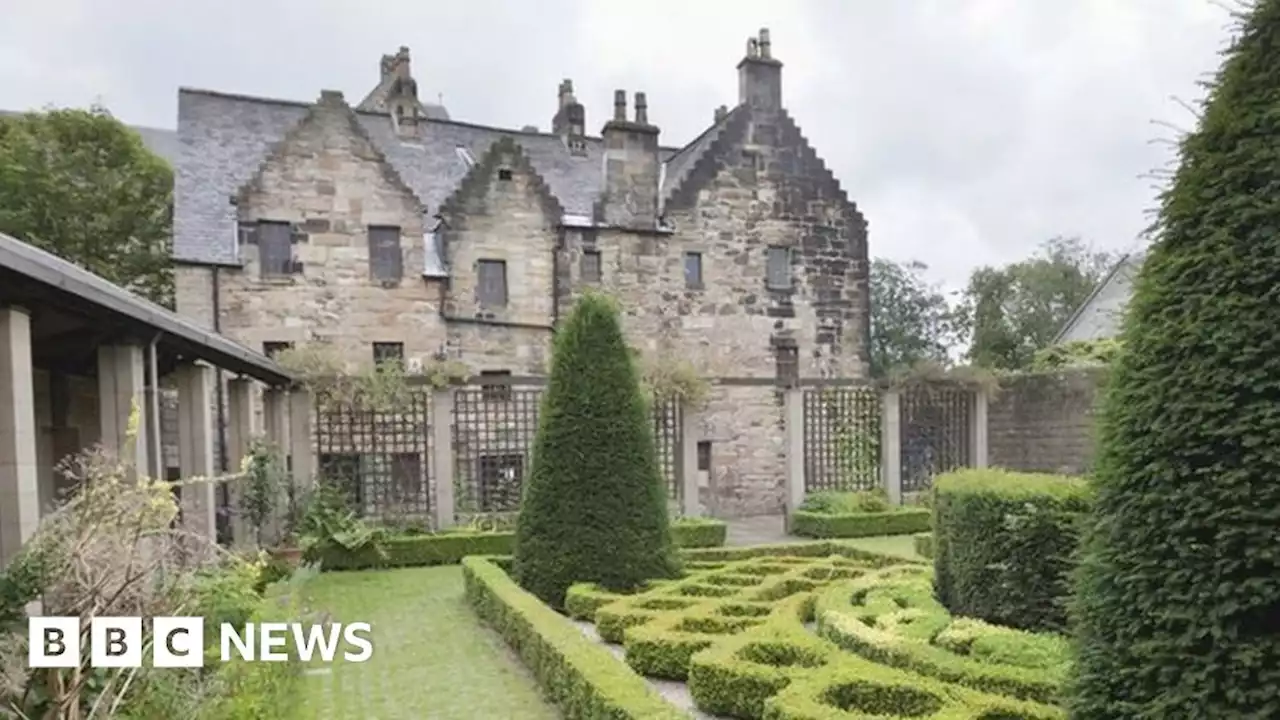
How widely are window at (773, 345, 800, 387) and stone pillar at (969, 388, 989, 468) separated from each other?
4.32m

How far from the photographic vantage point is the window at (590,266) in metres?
18.3

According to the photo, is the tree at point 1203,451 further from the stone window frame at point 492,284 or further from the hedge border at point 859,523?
the stone window frame at point 492,284

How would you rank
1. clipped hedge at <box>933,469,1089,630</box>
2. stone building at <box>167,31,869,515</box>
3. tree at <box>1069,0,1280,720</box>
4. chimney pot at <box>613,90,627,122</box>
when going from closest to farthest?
1. tree at <box>1069,0,1280,720</box>
2. clipped hedge at <box>933,469,1089,630</box>
3. stone building at <box>167,31,869,515</box>
4. chimney pot at <box>613,90,627,122</box>

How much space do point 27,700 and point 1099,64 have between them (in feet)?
34.5

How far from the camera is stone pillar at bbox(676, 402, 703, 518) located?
14.3 m

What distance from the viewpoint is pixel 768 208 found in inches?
778

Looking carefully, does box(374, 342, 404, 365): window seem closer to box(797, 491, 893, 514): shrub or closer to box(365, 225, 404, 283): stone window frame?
box(365, 225, 404, 283): stone window frame

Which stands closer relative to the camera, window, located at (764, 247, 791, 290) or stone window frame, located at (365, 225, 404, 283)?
stone window frame, located at (365, 225, 404, 283)

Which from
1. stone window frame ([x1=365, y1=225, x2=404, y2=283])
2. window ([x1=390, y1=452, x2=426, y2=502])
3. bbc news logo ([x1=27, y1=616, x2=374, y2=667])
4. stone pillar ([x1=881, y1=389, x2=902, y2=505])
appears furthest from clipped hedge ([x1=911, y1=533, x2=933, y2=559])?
stone window frame ([x1=365, y1=225, x2=404, y2=283])

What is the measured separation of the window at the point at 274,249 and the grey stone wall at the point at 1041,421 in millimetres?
14033

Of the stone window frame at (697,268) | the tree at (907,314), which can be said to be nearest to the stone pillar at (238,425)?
the stone window frame at (697,268)

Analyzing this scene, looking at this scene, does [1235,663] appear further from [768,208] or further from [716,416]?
[768,208]

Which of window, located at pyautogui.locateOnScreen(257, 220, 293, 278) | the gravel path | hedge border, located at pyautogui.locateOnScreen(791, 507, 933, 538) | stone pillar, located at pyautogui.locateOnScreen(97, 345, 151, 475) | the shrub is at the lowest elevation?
hedge border, located at pyautogui.locateOnScreen(791, 507, 933, 538)

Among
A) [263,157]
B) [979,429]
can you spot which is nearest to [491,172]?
[263,157]
